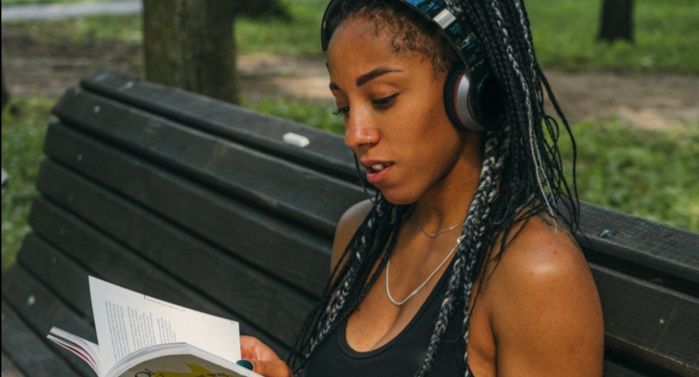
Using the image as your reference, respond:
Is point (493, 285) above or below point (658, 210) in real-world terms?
above

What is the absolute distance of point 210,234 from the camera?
11.0 feet

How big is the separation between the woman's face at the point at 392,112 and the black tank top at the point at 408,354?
23 centimetres

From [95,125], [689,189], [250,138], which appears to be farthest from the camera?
[689,189]

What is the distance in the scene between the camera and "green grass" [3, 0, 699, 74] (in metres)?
12.5

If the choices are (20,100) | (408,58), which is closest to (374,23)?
(408,58)

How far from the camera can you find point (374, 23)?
2.00m

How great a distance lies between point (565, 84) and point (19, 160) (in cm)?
571

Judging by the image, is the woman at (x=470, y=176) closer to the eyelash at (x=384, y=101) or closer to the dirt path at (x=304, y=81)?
the eyelash at (x=384, y=101)

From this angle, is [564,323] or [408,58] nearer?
[564,323]

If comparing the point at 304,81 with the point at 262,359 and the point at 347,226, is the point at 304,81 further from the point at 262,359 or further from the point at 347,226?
the point at 262,359

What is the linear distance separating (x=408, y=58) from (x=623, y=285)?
0.60 m

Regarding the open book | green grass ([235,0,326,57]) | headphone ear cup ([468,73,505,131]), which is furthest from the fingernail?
green grass ([235,0,326,57])

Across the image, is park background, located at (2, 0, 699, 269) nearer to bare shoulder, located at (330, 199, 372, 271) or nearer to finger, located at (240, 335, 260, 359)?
bare shoulder, located at (330, 199, 372, 271)

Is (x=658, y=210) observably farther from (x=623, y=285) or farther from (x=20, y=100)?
(x=20, y=100)
